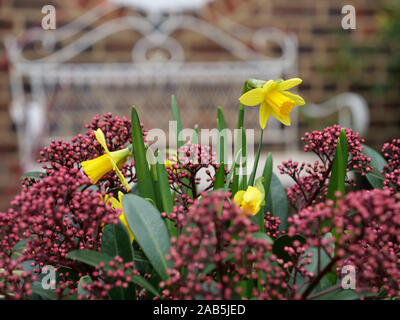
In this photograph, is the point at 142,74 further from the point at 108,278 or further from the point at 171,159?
the point at 108,278

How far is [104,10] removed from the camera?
133 inches

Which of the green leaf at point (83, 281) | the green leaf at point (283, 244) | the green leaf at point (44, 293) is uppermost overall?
the green leaf at point (283, 244)

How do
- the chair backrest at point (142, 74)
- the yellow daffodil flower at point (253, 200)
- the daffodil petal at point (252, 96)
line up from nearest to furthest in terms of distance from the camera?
the yellow daffodil flower at point (253, 200) → the daffodil petal at point (252, 96) → the chair backrest at point (142, 74)

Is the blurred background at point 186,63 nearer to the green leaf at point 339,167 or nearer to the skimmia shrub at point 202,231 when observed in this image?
the skimmia shrub at point 202,231

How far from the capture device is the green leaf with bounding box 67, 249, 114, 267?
1.29 ft

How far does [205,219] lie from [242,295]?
0.10m

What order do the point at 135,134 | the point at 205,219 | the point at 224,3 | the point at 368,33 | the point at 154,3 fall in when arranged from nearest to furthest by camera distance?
the point at 205,219 < the point at 135,134 < the point at 154,3 < the point at 224,3 < the point at 368,33

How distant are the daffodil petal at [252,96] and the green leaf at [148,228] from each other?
0.61 feet

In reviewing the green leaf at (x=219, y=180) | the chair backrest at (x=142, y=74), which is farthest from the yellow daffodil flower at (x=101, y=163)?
the chair backrest at (x=142, y=74)

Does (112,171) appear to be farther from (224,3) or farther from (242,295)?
(224,3)

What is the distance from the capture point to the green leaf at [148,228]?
1.39 ft

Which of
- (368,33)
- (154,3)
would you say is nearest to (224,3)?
(154,3)

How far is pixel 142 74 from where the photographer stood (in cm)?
324

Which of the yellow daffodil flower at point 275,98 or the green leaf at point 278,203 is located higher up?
the yellow daffodil flower at point 275,98
